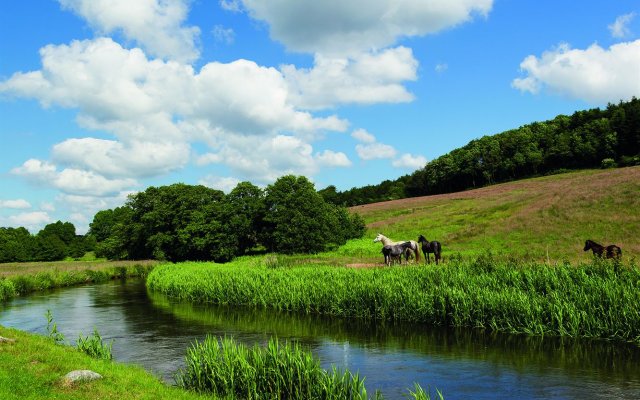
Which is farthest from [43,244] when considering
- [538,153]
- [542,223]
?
[538,153]

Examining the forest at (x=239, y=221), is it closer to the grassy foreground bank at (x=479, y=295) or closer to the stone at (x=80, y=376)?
the grassy foreground bank at (x=479, y=295)

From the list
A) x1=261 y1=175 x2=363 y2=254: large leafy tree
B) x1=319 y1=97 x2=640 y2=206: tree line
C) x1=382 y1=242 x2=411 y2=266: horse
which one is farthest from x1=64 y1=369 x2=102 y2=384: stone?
x1=319 y1=97 x2=640 y2=206: tree line

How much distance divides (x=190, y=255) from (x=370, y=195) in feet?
320

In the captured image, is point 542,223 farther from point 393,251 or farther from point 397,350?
point 397,350

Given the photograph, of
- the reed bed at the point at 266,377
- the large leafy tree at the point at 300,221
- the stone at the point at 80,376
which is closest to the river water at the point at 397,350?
the reed bed at the point at 266,377

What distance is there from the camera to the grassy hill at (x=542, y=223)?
42.7 m

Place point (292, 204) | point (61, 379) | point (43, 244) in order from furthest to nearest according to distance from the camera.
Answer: point (43, 244) < point (292, 204) < point (61, 379)

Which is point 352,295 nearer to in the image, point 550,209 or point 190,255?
point 550,209

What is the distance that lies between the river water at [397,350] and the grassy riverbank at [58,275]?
1221 centimetres

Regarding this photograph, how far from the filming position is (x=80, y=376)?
12.6 m

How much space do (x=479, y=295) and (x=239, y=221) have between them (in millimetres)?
43663

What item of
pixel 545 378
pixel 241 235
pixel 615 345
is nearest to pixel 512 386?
pixel 545 378

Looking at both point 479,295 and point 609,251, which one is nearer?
point 479,295

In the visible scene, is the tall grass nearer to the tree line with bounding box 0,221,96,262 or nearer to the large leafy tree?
the large leafy tree
